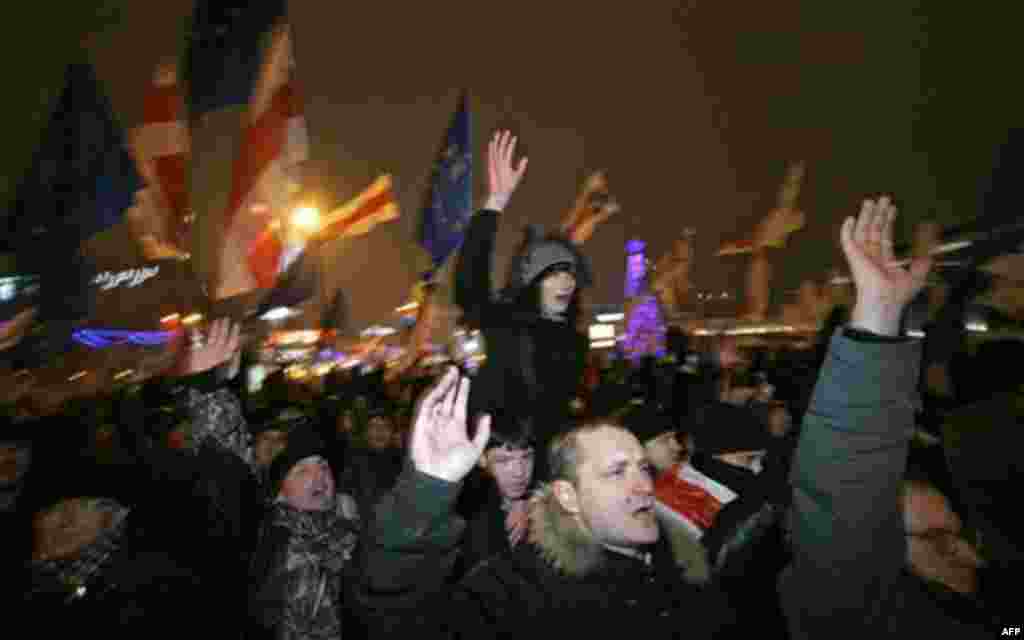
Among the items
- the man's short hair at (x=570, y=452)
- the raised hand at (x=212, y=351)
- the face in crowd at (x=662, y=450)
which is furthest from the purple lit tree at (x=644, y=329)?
the man's short hair at (x=570, y=452)

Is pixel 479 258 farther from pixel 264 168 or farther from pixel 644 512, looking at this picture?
pixel 264 168

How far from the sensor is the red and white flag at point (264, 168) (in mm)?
8062

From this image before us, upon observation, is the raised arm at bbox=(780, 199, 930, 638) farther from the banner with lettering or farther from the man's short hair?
the banner with lettering

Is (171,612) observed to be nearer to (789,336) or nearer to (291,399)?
(291,399)

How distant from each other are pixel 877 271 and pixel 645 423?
7.87 ft

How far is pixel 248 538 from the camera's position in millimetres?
4320

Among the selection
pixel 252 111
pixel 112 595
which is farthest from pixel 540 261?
pixel 252 111

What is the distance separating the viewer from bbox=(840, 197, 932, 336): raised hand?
1827mm

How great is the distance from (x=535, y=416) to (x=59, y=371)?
22.6 meters

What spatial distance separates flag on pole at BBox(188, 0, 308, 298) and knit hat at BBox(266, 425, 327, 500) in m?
4.33

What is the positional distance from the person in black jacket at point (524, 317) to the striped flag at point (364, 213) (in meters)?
7.01

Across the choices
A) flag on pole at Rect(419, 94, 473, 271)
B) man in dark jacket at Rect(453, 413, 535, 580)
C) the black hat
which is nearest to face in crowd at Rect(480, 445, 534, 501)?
man in dark jacket at Rect(453, 413, 535, 580)

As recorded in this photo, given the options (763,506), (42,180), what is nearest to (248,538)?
(763,506)

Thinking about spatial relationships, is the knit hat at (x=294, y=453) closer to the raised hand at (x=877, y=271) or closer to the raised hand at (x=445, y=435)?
the raised hand at (x=445, y=435)
